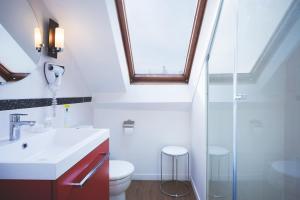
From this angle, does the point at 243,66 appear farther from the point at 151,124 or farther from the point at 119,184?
the point at 151,124

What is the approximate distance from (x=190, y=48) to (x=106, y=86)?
44.4 inches

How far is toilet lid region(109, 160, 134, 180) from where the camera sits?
5.50 ft

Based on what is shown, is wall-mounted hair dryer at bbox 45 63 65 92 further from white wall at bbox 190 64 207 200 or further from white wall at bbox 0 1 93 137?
white wall at bbox 190 64 207 200

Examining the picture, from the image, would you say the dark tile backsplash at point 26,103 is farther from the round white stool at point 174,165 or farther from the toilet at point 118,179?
the round white stool at point 174,165

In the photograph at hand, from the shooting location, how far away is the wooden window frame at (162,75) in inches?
68.8

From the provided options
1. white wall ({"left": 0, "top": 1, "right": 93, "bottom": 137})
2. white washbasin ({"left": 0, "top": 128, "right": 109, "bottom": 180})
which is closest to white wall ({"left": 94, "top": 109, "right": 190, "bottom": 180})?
Answer: white wall ({"left": 0, "top": 1, "right": 93, "bottom": 137})

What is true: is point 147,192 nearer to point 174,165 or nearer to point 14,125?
point 174,165

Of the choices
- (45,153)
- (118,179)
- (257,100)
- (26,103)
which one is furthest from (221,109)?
(26,103)

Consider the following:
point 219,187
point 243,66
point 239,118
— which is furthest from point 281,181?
point 219,187

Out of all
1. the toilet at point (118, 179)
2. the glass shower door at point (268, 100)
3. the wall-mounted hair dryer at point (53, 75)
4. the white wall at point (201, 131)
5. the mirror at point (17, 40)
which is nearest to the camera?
the glass shower door at point (268, 100)

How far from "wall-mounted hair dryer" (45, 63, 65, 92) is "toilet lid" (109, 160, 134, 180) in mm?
933

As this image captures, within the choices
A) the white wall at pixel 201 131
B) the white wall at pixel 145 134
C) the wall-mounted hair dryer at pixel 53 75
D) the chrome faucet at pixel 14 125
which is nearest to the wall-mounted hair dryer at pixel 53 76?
the wall-mounted hair dryer at pixel 53 75

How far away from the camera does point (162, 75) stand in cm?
240

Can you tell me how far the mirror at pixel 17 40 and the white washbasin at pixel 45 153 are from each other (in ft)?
1.32
